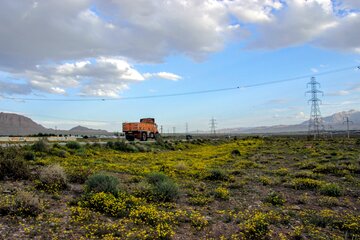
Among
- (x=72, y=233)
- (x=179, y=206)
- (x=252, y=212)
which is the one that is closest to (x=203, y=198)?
(x=179, y=206)

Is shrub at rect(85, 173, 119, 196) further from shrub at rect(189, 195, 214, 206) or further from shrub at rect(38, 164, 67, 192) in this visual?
shrub at rect(189, 195, 214, 206)

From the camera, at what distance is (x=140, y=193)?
1134cm

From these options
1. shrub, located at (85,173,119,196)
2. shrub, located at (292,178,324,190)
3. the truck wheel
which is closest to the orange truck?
the truck wheel

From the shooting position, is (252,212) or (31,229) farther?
(252,212)

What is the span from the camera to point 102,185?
10.9 m

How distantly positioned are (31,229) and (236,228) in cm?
496

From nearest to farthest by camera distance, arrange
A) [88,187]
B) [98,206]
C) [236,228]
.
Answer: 1. [236,228]
2. [98,206]
3. [88,187]

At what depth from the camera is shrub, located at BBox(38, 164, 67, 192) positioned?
1136 cm

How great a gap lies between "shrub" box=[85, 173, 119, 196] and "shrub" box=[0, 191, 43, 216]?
218cm

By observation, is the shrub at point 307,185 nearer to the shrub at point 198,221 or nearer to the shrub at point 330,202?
the shrub at point 330,202

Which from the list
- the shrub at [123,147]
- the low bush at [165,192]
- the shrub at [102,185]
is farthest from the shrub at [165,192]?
the shrub at [123,147]

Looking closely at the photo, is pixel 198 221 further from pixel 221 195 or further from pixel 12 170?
pixel 12 170

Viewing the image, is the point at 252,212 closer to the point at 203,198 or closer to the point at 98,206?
the point at 203,198

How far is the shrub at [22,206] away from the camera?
843 cm
